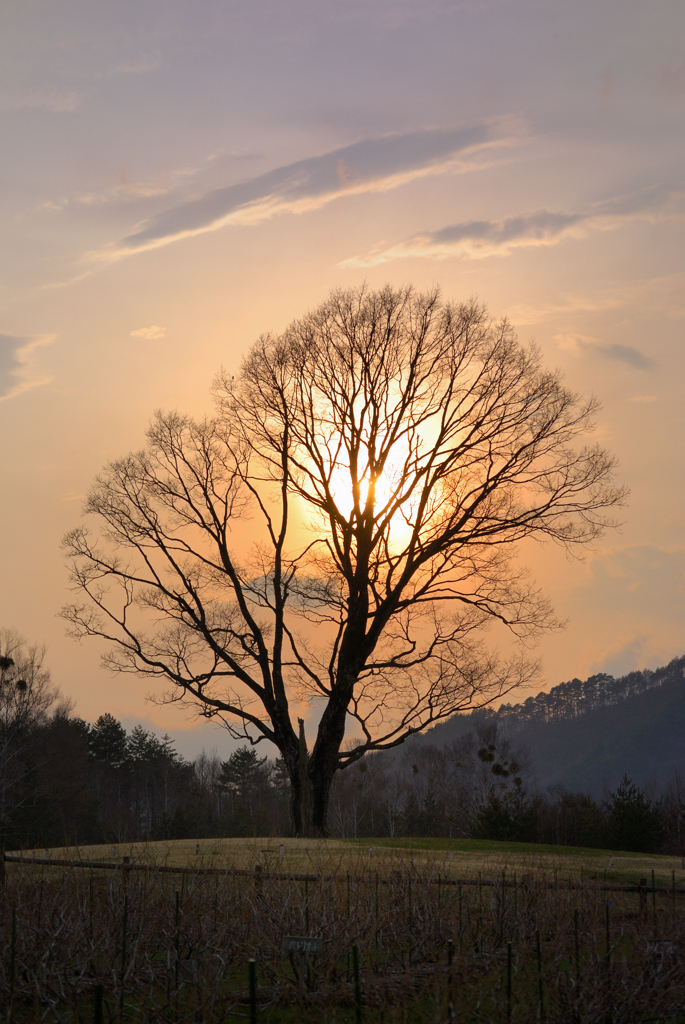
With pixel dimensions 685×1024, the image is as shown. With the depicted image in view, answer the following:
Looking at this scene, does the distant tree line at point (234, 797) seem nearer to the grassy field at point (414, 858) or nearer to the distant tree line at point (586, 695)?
the grassy field at point (414, 858)

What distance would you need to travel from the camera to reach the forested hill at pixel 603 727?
14100cm

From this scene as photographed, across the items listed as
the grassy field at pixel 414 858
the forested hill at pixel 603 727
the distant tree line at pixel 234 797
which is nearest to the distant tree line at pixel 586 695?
the forested hill at pixel 603 727

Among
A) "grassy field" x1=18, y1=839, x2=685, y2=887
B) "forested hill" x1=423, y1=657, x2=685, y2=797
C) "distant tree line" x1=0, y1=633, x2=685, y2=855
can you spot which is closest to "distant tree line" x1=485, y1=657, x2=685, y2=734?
"forested hill" x1=423, y1=657, x2=685, y2=797

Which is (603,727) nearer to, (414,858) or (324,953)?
(414,858)

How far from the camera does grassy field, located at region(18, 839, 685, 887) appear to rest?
11462mm

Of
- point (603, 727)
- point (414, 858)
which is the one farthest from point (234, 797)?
point (603, 727)

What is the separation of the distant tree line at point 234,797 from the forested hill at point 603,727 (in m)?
68.8

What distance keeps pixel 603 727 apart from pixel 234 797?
347ft

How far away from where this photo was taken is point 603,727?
505ft

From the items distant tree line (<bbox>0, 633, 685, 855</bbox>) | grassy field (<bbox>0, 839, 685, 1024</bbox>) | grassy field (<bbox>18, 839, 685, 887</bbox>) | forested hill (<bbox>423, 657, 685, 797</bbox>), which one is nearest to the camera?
grassy field (<bbox>0, 839, 685, 1024</bbox>)

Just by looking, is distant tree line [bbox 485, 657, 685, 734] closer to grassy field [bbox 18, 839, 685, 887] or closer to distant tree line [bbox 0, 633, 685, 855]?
distant tree line [bbox 0, 633, 685, 855]

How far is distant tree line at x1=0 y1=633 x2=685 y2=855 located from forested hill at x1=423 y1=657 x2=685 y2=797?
68.8 metres

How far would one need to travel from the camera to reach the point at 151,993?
6.84 metres

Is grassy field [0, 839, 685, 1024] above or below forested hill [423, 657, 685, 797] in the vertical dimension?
above
